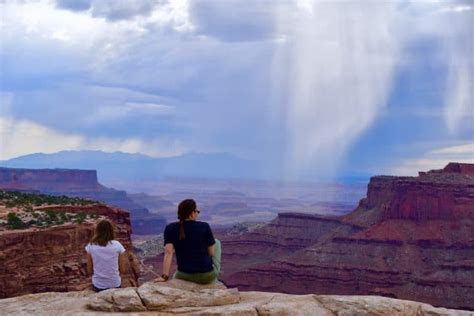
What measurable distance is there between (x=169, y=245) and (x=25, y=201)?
26.9m

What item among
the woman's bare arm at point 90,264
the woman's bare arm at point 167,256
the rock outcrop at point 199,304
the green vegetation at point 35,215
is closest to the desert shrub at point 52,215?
the green vegetation at point 35,215

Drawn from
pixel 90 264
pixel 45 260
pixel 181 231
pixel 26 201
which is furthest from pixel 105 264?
pixel 26 201

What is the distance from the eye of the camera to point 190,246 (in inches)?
443

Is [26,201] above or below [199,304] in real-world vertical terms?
above

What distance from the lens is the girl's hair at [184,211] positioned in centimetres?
1117

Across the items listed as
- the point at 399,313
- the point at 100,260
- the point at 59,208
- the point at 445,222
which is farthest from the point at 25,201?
the point at 445,222

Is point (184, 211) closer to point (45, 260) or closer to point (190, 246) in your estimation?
point (190, 246)

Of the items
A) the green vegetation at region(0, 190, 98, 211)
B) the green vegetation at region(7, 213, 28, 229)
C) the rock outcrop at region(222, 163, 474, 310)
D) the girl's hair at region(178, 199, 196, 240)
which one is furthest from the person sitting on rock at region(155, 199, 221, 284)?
the rock outcrop at region(222, 163, 474, 310)

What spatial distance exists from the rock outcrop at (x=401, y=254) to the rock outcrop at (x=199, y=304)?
157 ft

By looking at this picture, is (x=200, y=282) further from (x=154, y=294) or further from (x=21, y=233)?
Result: (x=21, y=233)

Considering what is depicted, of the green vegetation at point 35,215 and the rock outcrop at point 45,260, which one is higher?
the green vegetation at point 35,215

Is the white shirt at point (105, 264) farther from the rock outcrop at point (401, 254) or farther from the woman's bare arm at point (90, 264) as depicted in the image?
the rock outcrop at point (401, 254)

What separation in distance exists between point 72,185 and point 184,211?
166 metres

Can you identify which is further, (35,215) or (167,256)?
(35,215)
